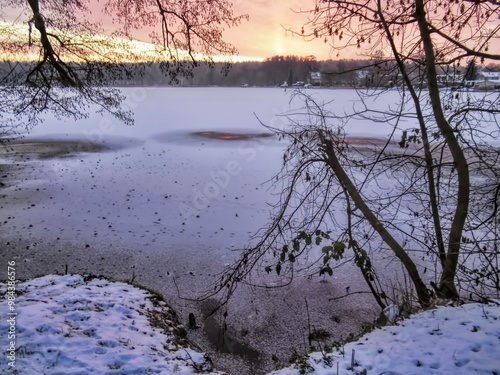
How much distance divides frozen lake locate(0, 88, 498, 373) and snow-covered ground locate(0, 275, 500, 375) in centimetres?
130

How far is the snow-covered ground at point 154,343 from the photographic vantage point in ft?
8.35

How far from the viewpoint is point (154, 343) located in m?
3.47

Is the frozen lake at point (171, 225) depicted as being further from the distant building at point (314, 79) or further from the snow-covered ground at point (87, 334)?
the snow-covered ground at point (87, 334)

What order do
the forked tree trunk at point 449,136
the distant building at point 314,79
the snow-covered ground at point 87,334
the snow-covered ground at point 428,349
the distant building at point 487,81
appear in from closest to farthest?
the snow-covered ground at point 428,349, the snow-covered ground at point 87,334, the distant building at point 487,81, the forked tree trunk at point 449,136, the distant building at point 314,79

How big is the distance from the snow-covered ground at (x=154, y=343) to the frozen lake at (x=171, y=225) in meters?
1.30

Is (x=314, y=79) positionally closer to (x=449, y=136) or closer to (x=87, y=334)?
(x=449, y=136)

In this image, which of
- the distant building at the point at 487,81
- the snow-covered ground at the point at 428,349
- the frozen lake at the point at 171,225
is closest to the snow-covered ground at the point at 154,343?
the snow-covered ground at the point at 428,349

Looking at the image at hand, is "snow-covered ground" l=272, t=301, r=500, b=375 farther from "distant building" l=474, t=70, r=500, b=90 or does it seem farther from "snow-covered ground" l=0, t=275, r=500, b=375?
"distant building" l=474, t=70, r=500, b=90

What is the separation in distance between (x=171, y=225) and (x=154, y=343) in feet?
16.6

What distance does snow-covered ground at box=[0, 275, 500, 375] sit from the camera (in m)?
Result: 2.54

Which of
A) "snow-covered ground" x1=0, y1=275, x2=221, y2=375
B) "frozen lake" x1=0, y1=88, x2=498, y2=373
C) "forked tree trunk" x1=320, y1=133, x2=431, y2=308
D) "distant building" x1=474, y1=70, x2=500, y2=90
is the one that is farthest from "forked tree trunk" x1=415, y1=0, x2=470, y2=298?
"snow-covered ground" x1=0, y1=275, x2=221, y2=375

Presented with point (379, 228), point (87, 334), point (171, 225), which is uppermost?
point (379, 228)

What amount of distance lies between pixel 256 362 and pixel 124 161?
38.4ft

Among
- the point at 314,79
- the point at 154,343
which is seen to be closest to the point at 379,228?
the point at 314,79
